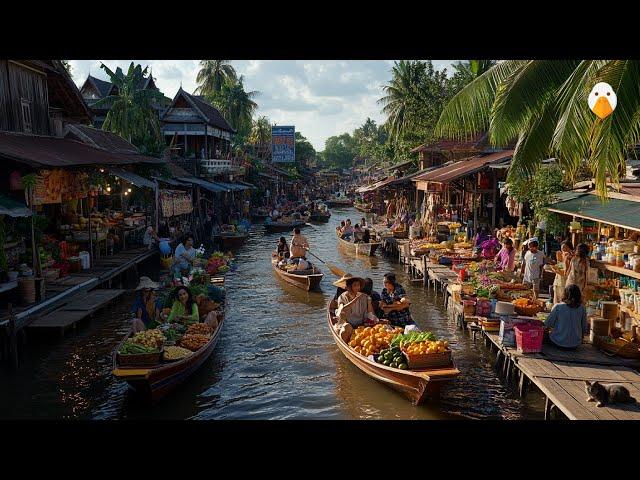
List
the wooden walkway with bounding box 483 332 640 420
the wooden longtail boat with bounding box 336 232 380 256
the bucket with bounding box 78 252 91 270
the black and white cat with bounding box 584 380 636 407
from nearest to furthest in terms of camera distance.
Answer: the wooden walkway with bounding box 483 332 640 420
the black and white cat with bounding box 584 380 636 407
the bucket with bounding box 78 252 91 270
the wooden longtail boat with bounding box 336 232 380 256

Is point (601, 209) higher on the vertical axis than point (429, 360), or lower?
higher

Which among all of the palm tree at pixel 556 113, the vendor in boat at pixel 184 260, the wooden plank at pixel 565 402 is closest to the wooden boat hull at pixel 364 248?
the vendor in boat at pixel 184 260

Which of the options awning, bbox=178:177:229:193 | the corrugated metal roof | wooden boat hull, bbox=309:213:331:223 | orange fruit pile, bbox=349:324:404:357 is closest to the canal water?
orange fruit pile, bbox=349:324:404:357

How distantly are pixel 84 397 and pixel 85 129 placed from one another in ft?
58.3

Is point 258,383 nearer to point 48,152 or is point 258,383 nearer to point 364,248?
point 48,152

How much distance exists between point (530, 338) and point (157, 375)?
19.7 feet

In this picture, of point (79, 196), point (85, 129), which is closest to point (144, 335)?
point (79, 196)

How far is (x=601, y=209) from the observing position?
1194 centimetres

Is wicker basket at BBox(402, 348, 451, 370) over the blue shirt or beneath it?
beneath

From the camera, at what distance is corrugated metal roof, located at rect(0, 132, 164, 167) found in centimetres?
1306

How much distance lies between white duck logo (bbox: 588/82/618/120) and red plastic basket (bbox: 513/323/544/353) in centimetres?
429

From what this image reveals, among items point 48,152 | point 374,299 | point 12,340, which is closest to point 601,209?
point 374,299

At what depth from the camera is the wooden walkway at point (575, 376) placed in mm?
7324

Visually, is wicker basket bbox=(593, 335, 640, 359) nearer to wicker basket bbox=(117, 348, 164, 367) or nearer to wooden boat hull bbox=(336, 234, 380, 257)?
wicker basket bbox=(117, 348, 164, 367)
